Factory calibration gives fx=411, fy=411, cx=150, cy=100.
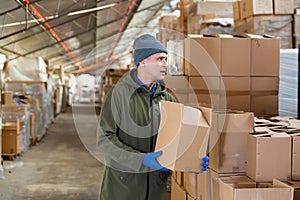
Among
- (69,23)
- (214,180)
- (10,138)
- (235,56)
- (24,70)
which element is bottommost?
(10,138)

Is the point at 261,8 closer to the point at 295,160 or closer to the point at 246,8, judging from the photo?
the point at 246,8

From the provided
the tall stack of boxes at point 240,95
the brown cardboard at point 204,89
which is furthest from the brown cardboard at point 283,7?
the brown cardboard at point 204,89

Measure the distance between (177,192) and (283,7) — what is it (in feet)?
6.43

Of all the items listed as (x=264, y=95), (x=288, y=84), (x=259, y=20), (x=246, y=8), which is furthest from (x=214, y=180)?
(x=246, y=8)

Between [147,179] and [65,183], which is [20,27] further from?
[147,179]

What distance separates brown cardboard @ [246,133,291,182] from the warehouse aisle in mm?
1380

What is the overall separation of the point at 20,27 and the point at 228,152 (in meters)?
5.09

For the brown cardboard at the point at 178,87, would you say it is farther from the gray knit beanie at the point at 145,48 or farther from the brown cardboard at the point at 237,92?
the gray knit beanie at the point at 145,48

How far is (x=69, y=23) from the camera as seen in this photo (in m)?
7.78

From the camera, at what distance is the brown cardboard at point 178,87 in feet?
8.34

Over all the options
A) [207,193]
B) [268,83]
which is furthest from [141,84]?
[268,83]

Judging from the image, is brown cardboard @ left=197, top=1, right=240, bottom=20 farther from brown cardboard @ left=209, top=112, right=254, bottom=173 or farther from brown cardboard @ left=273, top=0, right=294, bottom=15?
brown cardboard @ left=209, top=112, right=254, bottom=173

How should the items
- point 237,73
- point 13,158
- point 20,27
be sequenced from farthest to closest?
point 20,27
point 13,158
point 237,73

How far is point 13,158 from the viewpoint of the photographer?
576cm
